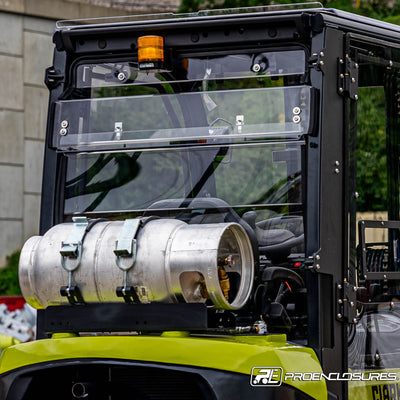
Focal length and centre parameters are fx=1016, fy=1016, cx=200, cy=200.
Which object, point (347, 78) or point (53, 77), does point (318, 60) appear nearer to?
point (347, 78)

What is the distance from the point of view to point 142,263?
13.3 ft

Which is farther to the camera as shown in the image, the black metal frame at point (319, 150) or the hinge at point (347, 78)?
the hinge at point (347, 78)

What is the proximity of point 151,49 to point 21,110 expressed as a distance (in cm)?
1149

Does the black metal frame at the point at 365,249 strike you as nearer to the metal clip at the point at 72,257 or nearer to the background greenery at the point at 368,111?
the background greenery at the point at 368,111

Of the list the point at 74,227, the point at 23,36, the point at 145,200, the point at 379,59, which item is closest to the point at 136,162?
the point at 145,200

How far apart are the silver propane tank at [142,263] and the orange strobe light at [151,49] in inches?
32.9

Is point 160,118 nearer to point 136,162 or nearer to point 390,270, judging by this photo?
point 136,162

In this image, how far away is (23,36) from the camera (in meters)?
15.9

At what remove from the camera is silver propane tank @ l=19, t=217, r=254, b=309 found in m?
4.01

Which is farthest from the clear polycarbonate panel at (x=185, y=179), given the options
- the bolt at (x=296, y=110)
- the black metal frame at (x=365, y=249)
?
the black metal frame at (x=365, y=249)

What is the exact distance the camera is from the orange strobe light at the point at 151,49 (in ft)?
15.3

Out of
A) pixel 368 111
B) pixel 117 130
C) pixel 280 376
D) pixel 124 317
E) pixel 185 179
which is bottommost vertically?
pixel 280 376

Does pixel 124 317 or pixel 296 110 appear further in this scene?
pixel 296 110

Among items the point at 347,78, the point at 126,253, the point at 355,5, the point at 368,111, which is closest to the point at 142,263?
the point at 126,253
